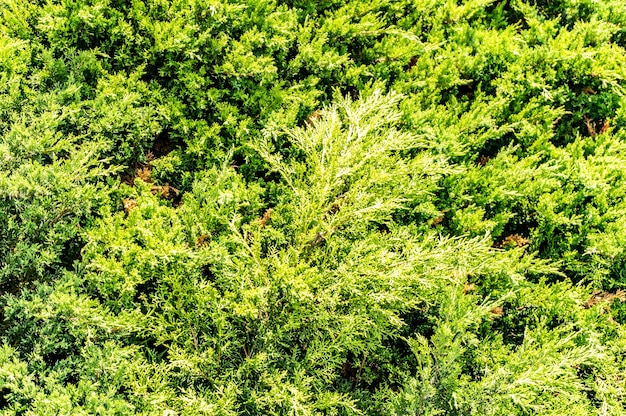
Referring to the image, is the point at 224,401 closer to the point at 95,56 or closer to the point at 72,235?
the point at 72,235

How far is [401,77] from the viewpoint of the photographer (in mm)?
4070

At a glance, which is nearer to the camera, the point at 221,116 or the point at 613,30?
the point at 221,116

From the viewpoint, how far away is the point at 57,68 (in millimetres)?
3459

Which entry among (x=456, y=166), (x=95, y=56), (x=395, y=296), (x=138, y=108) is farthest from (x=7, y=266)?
(x=456, y=166)

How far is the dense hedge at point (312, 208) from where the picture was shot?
287cm

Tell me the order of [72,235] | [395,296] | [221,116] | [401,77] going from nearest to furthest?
[395,296]
[72,235]
[221,116]
[401,77]

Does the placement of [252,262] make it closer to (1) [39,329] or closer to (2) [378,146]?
(2) [378,146]

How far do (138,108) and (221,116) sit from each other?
0.57 metres

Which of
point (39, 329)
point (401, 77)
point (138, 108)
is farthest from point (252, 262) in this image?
point (401, 77)

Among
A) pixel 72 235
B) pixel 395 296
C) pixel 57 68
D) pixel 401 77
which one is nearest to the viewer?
pixel 395 296

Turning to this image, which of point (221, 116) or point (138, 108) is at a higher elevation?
point (138, 108)

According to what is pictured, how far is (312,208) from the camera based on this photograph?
281 centimetres

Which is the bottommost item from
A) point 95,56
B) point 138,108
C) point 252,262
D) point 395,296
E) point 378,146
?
point 395,296

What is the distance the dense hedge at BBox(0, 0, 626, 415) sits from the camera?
2871 mm
